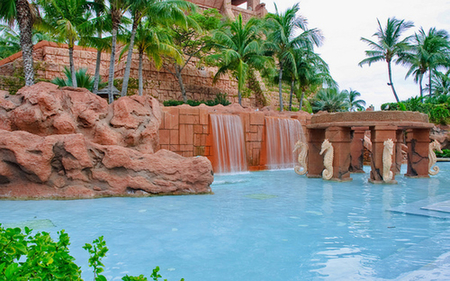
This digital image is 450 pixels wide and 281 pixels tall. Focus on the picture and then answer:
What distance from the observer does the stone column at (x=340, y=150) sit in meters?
10.5

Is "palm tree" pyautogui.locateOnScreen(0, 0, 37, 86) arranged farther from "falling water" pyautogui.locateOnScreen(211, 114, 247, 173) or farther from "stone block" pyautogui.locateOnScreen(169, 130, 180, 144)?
"falling water" pyautogui.locateOnScreen(211, 114, 247, 173)

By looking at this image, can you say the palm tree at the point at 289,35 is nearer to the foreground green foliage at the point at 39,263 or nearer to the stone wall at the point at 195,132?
the stone wall at the point at 195,132

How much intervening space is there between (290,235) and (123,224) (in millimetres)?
2431

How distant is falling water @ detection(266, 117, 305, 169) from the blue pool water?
7233mm

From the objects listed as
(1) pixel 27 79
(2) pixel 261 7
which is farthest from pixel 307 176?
(2) pixel 261 7

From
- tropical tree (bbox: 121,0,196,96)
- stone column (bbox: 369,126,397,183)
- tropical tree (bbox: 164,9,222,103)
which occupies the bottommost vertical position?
stone column (bbox: 369,126,397,183)

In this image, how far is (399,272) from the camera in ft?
11.2

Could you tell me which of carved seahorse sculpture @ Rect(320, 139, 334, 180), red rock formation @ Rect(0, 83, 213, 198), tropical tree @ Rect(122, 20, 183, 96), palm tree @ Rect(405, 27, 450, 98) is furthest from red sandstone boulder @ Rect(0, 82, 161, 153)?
palm tree @ Rect(405, 27, 450, 98)

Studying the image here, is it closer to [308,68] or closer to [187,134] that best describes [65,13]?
[187,134]

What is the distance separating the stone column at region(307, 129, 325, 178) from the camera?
11.6 m

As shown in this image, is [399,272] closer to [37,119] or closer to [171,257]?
[171,257]

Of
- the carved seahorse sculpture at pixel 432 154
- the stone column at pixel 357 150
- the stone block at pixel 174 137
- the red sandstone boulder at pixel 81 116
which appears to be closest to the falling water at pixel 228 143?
the stone block at pixel 174 137

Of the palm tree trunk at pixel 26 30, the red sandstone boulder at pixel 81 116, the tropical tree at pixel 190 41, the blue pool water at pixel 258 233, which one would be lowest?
the blue pool water at pixel 258 233

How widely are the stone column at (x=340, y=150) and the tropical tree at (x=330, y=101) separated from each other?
23447 millimetres
